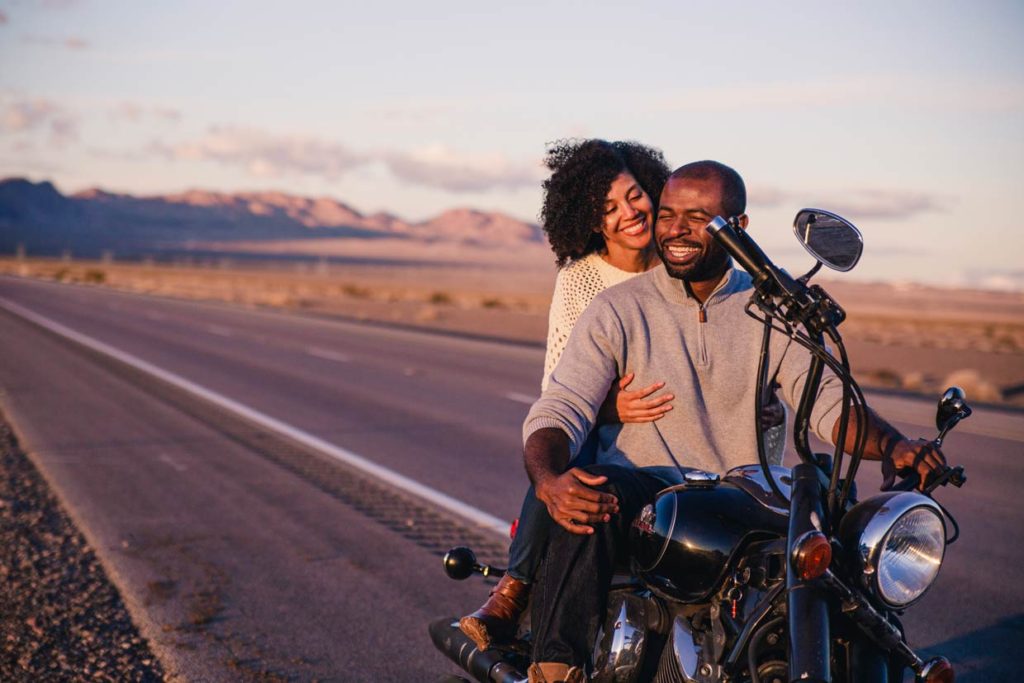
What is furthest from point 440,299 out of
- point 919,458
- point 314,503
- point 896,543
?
point 896,543

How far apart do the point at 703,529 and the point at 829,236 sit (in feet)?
2.62

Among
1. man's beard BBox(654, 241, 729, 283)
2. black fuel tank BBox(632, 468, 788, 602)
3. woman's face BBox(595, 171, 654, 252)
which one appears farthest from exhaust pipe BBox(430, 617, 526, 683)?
woman's face BBox(595, 171, 654, 252)

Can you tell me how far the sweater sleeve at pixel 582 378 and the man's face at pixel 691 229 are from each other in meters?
0.27

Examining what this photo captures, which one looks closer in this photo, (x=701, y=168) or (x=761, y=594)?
(x=761, y=594)

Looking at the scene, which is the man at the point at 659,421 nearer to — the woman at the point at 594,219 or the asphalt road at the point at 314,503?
the woman at the point at 594,219

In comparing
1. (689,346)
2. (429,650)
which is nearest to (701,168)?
(689,346)

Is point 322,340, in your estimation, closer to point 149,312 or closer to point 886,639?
point 149,312

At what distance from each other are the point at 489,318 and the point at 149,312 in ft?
38.8

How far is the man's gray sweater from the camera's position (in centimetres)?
359

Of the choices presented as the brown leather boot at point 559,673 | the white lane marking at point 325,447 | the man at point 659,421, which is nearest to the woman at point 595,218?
the man at point 659,421

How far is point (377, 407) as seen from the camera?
47.2 ft

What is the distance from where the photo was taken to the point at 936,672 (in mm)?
2822

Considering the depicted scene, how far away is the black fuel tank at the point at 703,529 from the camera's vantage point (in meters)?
2.97

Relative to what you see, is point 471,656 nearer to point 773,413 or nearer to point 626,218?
point 773,413
